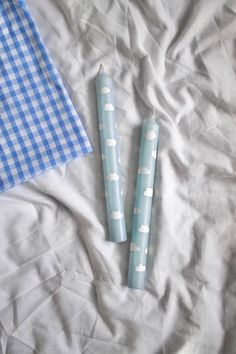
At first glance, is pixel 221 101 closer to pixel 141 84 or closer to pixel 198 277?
pixel 141 84

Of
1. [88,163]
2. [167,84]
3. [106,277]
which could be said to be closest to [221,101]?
[167,84]

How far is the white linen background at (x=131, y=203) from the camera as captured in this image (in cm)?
70

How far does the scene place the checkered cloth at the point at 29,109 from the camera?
71 centimetres

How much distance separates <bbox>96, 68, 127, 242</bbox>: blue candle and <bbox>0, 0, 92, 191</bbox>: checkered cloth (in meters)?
0.03

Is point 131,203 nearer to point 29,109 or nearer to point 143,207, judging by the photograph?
point 143,207

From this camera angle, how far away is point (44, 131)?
709mm

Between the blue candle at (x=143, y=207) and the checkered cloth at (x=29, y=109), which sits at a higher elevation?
the checkered cloth at (x=29, y=109)

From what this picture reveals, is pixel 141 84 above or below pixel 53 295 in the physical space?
above

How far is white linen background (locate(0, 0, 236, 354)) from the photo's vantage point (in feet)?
2.29

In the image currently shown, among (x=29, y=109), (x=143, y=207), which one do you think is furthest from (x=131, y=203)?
(x=29, y=109)

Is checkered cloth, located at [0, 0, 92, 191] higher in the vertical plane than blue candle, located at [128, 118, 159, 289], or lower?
higher

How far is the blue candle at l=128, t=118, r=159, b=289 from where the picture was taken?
0.70 meters

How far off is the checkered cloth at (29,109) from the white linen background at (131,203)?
3cm

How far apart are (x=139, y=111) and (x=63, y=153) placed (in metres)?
0.15
